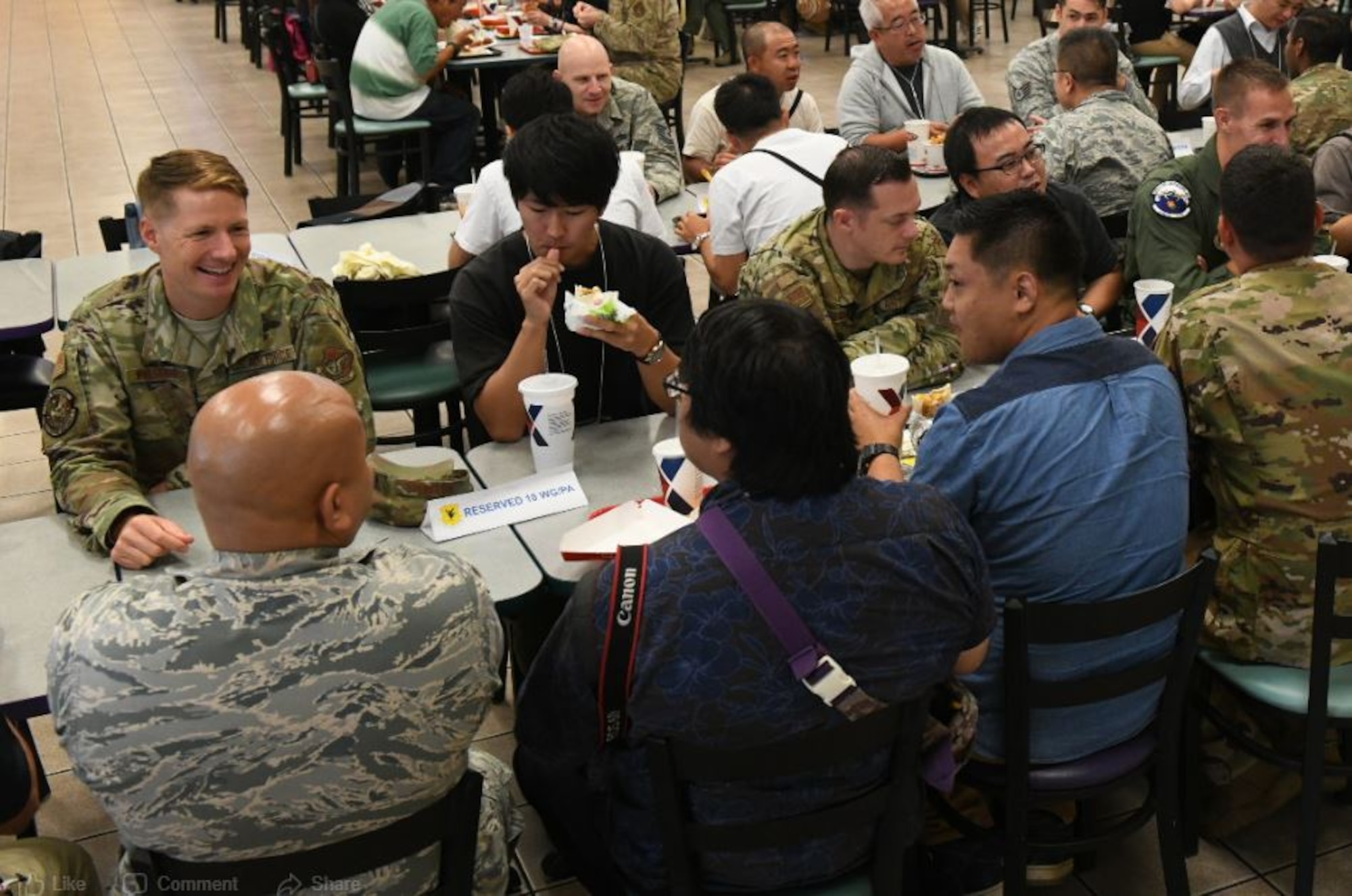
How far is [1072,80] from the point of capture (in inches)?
198

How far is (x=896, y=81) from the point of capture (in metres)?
5.98

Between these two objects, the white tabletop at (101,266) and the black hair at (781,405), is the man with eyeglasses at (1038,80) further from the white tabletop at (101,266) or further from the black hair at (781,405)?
the black hair at (781,405)

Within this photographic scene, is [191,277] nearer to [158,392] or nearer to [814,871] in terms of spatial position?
[158,392]

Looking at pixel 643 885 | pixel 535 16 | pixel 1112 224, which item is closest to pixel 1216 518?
pixel 643 885

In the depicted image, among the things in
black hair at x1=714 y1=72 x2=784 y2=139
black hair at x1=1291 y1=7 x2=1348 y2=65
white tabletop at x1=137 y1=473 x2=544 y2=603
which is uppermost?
black hair at x1=1291 y1=7 x2=1348 y2=65

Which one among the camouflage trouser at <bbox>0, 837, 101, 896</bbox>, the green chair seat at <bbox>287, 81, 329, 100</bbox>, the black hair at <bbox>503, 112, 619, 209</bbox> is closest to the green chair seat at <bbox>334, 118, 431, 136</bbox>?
the green chair seat at <bbox>287, 81, 329, 100</bbox>

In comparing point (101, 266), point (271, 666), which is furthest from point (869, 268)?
point (101, 266)

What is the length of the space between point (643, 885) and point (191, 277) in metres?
1.57

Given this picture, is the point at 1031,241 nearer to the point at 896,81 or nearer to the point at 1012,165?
the point at 1012,165

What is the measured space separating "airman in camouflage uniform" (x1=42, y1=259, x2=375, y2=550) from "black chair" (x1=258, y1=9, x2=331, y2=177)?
537 cm

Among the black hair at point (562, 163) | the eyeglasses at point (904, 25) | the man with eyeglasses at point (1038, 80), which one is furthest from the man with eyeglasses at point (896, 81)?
the black hair at point (562, 163)

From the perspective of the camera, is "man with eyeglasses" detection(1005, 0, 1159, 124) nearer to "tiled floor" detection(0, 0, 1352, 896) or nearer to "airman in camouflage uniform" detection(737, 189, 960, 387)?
"tiled floor" detection(0, 0, 1352, 896)

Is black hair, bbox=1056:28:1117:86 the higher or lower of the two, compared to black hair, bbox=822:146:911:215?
higher

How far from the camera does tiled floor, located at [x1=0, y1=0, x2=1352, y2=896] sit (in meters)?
2.88
